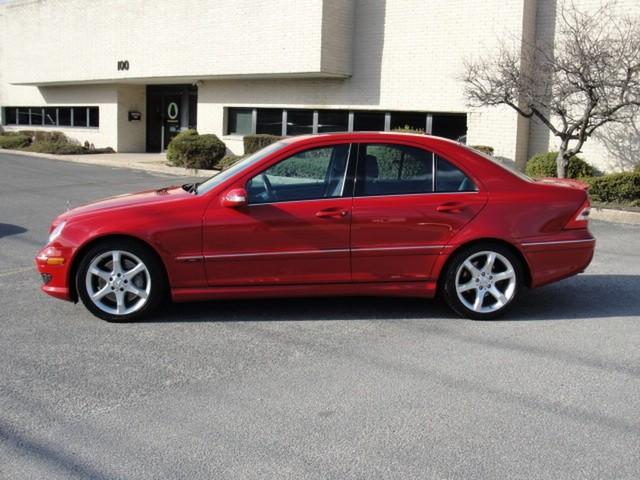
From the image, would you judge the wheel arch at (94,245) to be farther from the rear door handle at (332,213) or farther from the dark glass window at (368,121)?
the dark glass window at (368,121)

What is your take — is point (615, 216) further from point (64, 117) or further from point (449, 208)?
point (64, 117)

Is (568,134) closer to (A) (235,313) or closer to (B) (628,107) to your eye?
(B) (628,107)

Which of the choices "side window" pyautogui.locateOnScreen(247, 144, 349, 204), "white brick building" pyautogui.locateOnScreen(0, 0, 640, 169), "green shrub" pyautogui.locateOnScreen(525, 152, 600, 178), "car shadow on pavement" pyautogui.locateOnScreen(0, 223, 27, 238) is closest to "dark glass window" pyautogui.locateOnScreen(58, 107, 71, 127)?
"white brick building" pyautogui.locateOnScreen(0, 0, 640, 169)

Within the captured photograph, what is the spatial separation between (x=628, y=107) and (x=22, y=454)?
14.4 metres

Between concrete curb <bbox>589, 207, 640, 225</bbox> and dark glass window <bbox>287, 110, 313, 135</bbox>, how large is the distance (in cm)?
1014

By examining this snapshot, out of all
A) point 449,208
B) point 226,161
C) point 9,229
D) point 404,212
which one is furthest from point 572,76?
point 9,229

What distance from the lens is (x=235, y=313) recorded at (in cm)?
639

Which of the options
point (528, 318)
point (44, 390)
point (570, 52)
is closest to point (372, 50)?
point (570, 52)

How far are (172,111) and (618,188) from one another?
60.2ft

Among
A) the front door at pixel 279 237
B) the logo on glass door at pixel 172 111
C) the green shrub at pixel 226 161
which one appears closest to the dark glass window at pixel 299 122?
the green shrub at pixel 226 161

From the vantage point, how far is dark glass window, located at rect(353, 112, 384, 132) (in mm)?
19797

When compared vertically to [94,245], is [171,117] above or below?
above

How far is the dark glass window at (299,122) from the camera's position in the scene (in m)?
21.2

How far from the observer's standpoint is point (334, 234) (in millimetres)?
5980
